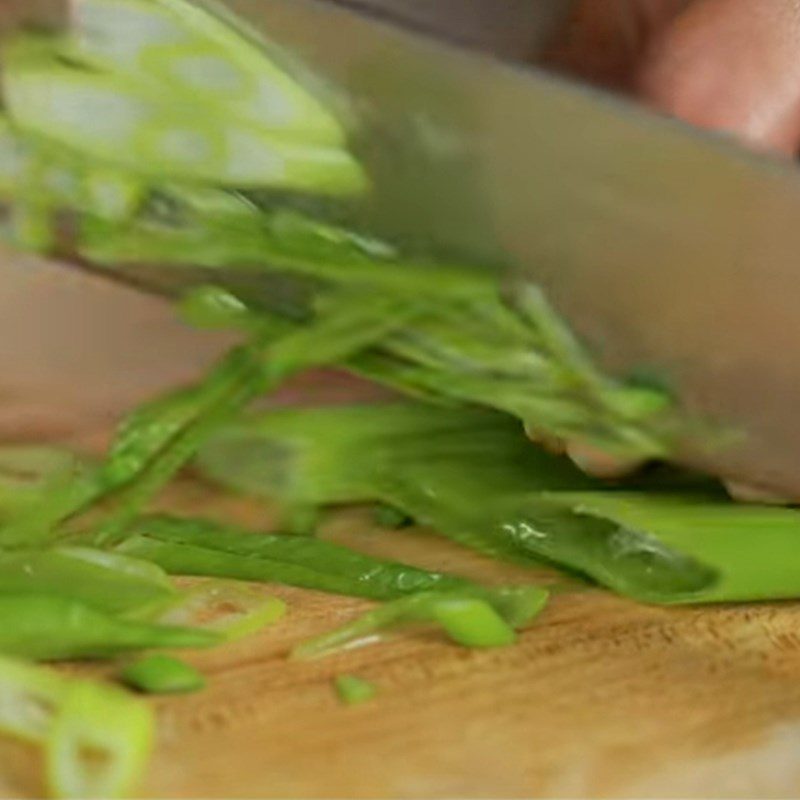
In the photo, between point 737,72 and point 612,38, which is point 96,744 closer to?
point 737,72

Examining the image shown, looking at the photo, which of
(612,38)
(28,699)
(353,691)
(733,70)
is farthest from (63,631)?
(612,38)

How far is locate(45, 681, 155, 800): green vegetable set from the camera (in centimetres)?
106

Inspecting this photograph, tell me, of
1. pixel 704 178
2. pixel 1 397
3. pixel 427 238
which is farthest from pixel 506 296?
pixel 1 397

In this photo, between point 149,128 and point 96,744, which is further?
point 149,128

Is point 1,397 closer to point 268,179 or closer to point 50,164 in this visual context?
point 50,164

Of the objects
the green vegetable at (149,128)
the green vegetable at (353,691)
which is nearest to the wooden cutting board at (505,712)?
the green vegetable at (353,691)

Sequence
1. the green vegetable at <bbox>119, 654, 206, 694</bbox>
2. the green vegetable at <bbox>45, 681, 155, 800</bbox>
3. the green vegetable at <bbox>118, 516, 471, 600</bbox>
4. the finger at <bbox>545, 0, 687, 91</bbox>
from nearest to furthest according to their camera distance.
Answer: the green vegetable at <bbox>45, 681, 155, 800</bbox> < the green vegetable at <bbox>119, 654, 206, 694</bbox> < the green vegetable at <bbox>118, 516, 471, 600</bbox> < the finger at <bbox>545, 0, 687, 91</bbox>

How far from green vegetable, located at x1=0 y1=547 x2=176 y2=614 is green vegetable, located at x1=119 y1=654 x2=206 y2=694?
0.26ft

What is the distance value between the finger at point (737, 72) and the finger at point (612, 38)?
27 centimetres

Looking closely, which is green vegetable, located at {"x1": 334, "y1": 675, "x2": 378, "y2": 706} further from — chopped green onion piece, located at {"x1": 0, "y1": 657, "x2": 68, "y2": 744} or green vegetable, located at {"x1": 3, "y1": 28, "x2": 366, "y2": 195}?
green vegetable, located at {"x1": 3, "y1": 28, "x2": 366, "y2": 195}

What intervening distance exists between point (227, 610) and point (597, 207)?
328mm

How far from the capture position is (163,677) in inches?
45.8

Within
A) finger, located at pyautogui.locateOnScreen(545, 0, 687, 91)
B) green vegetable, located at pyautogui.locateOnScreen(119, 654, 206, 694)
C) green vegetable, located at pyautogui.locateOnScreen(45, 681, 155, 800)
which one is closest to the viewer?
green vegetable, located at pyautogui.locateOnScreen(45, 681, 155, 800)

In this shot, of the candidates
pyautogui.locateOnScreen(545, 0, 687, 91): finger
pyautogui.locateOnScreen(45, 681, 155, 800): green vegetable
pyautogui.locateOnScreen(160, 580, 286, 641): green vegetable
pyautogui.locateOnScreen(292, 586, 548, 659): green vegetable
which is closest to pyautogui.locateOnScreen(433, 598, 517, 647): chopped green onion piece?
pyautogui.locateOnScreen(292, 586, 548, 659): green vegetable
